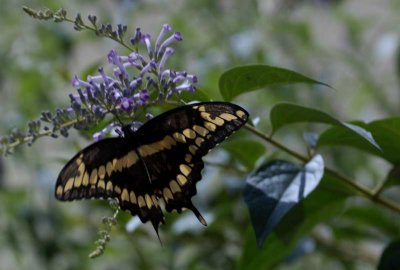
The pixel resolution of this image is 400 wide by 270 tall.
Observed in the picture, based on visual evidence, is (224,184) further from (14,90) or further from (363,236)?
(14,90)

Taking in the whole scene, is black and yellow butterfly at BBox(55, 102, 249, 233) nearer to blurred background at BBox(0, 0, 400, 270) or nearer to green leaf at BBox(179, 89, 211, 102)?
green leaf at BBox(179, 89, 211, 102)

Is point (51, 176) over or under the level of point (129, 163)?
under

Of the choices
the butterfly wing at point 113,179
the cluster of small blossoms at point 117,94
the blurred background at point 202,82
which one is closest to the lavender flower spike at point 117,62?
the cluster of small blossoms at point 117,94

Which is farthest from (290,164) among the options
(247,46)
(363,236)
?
(247,46)

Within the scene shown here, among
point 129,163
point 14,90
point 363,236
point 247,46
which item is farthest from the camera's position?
point 14,90

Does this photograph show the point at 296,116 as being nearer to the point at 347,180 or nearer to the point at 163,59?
the point at 347,180

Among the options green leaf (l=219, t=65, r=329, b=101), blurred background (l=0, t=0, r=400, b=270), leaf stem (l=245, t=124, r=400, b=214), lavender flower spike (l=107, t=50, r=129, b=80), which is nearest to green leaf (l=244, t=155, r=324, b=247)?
leaf stem (l=245, t=124, r=400, b=214)

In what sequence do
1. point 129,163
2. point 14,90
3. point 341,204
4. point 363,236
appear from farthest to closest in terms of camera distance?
Result: 1. point 14,90
2. point 363,236
3. point 341,204
4. point 129,163

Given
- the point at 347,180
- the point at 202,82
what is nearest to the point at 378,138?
the point at 347,180
